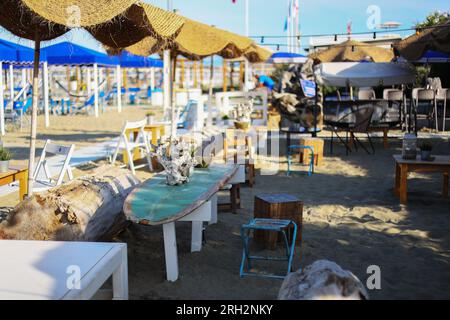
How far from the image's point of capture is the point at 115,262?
333 cm

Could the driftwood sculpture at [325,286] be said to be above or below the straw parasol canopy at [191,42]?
below

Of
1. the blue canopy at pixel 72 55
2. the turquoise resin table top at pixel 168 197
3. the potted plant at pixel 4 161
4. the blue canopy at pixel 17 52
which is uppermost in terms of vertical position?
the blue canopy at pixel 72 55

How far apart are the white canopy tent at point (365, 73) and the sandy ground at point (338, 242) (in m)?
4.22

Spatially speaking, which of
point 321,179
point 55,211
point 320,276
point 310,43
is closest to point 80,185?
point 55,211

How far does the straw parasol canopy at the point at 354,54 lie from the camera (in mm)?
14039

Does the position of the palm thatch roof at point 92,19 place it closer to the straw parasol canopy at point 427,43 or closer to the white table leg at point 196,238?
the white table leg at point 196,238

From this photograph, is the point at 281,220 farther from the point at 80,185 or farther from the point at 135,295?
the point at 80,185

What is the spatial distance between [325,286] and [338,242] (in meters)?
2.48

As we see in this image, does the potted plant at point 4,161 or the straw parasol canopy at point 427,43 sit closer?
the potted plant at point 4,161

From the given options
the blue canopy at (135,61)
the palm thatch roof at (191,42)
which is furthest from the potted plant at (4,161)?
the blue canopy at (135,61)

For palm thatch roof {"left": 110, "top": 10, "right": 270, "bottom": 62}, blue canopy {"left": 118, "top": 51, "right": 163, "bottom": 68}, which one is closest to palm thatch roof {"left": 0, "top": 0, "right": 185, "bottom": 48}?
palm thatch roof {"left": 110, "top": 10, "right": 270, "bottom": 62}

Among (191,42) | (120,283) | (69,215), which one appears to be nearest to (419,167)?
(191,42)

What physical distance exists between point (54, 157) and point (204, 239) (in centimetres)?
604

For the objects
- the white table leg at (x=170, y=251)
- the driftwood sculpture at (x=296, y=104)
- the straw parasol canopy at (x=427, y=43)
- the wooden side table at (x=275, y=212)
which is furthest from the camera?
the driftwood sculpture at (x=296, y=104)
